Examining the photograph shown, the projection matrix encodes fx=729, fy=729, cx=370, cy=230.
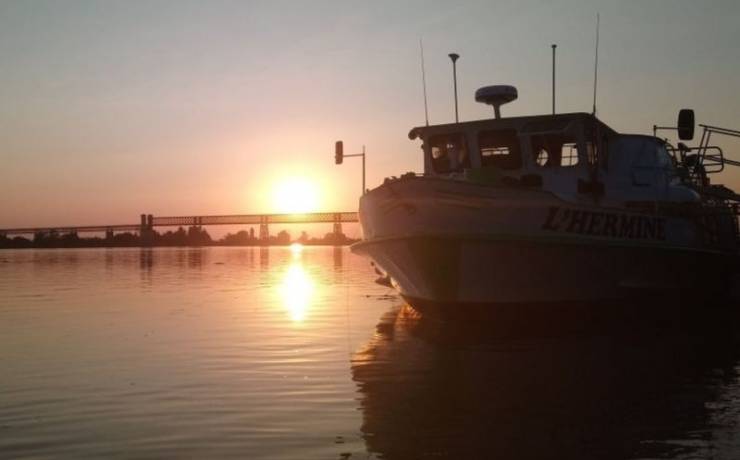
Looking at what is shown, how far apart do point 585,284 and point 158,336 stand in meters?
7.93

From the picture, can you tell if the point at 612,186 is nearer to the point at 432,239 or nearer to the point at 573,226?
the point at 573,226

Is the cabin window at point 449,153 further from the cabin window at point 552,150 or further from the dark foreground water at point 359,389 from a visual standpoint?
the dark foreground water at point 359,389

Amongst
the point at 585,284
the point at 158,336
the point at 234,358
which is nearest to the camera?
the point at 234,358

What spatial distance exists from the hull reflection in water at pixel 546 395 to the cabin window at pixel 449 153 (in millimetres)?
4589

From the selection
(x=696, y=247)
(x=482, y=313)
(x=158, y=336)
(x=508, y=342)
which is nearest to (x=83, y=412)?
(x=158, y=336)

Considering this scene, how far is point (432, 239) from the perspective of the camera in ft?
43.2

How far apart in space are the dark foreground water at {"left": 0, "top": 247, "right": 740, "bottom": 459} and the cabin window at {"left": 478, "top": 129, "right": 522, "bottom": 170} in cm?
371

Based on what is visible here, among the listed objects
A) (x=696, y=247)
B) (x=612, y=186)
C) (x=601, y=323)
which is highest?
(x=612, y=186)

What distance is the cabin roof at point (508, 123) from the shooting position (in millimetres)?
15039

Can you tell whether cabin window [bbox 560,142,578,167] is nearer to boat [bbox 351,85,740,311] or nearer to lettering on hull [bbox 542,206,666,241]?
boat [bbox 351,85,740,311]

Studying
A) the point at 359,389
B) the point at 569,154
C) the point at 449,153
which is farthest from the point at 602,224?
the point at 359,389

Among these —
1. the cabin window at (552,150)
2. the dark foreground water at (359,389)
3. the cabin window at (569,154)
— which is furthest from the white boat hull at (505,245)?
the cabin window at (552,150)

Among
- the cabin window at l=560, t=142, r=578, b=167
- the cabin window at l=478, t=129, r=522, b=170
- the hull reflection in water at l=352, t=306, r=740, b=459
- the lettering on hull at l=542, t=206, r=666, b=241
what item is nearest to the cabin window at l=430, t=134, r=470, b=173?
the cabin window at l=478, t=129, r=522, b=170

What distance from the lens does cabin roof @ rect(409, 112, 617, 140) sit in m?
15.0
